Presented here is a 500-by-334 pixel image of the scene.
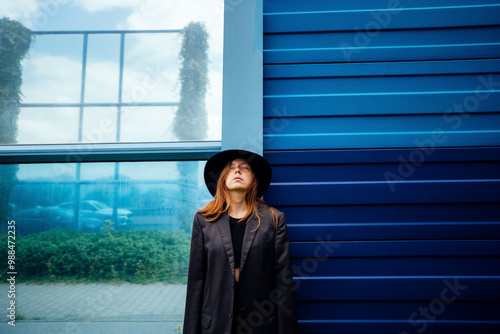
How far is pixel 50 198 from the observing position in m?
2.28

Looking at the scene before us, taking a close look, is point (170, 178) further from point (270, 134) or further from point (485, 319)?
point (485, 319)

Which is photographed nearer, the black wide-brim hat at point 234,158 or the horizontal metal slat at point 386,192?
the black wide-brim hat at point 234,158

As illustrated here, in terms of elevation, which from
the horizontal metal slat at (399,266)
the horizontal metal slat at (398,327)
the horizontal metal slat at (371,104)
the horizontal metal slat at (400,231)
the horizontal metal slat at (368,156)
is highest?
the horizontal metal slat at (371,104)

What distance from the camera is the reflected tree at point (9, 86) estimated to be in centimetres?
230

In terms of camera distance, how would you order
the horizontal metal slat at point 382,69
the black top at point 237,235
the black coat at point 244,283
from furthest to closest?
the horizontal metal slat at point 382,69
the black top at point 237,235
the black coat at point 244,283

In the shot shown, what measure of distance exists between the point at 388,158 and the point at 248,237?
1308 millimetres

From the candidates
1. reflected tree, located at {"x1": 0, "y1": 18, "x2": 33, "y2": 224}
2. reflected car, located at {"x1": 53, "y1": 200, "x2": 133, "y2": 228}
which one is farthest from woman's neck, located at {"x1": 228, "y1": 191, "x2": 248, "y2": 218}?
reflected tree, located at {"x1": 0, "y1": 18, "x2": 33, "y2": 224}

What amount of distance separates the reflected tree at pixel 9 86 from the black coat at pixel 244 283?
1.69 meters

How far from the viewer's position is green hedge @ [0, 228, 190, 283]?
7.26ft

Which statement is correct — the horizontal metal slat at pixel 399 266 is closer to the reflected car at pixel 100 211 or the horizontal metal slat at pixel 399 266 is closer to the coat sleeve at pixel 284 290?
the coat sleeve at pixel 284 290

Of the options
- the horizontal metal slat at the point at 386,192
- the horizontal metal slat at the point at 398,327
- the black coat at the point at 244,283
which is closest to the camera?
the black coat at the point at 244,283

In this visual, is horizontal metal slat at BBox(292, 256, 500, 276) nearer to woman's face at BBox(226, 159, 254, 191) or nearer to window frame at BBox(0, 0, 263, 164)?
woman's face at BBox(226, 159, 254, 191)

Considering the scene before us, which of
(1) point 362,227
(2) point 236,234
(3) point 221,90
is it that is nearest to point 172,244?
(2) point 236,234

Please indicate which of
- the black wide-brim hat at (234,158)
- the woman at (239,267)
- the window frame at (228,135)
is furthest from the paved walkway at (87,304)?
the window frame at (228,135)
